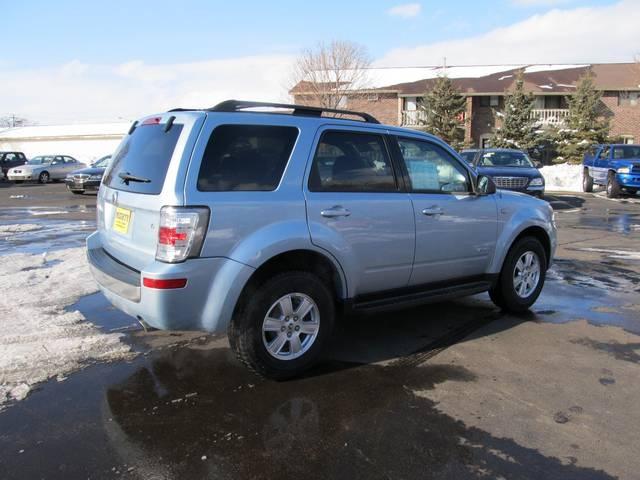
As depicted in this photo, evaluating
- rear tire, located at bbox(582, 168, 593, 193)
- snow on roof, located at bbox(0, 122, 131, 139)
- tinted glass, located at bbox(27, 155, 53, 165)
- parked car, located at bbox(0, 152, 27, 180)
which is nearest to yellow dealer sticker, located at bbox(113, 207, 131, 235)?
rear tire, located at bbox(582, 168, 593, 193)

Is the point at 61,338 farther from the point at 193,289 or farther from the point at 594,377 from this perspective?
the point at 594,377

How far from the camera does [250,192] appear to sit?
12.5 ft

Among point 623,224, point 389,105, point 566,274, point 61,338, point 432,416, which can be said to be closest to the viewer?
point 432,416

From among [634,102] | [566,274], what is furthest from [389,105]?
[566,274]

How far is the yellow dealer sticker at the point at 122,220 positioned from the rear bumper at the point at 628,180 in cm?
1964

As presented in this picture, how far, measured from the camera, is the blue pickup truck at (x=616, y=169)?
63.1 ft

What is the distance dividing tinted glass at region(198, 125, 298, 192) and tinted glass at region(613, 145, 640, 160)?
1987 cm

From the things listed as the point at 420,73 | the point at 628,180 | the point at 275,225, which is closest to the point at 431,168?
the point at 275,225

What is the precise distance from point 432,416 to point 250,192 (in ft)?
6.36

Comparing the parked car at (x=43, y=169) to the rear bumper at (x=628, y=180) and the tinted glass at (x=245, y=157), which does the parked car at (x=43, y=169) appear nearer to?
the rear bumper at (x=628, y=180)

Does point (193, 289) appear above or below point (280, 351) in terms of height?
above

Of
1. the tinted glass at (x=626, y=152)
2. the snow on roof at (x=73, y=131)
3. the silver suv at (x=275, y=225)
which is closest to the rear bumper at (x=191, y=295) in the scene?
the silver suv at (x=275, y=225)

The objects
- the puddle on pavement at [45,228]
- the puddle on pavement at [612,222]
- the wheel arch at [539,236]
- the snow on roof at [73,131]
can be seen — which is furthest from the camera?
the snow on roof at [73,131]

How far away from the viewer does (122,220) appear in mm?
4062
